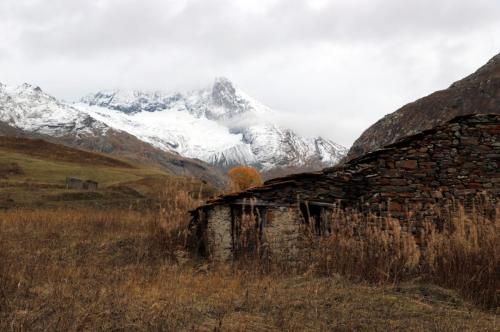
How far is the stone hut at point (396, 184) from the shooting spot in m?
11.0

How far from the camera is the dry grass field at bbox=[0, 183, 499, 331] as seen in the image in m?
5.45

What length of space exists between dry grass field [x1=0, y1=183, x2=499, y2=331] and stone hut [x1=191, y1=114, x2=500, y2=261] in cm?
144

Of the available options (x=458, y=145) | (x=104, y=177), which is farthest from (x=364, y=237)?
(x=104, y=177)

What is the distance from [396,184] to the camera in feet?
37.2

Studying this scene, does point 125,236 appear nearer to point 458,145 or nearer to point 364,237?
point 364,237

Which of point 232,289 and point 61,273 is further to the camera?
point 61,273

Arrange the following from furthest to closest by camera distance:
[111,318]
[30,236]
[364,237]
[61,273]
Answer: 1. [30,236]
2. [364,237]
3. [61,273]
4. [111,318]

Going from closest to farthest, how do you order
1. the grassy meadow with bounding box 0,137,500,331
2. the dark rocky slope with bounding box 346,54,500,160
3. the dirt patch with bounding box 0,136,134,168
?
the grassy meadow with bounding box 0,137,500,331, the dark rocky slope with bounding box 346,54,500,160, the dirt patch with bounding box 0,136,134,168

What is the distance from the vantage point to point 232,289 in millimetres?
7176

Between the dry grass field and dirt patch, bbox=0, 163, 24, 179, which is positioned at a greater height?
dirt patch, bbox=0, 163, 24, 179

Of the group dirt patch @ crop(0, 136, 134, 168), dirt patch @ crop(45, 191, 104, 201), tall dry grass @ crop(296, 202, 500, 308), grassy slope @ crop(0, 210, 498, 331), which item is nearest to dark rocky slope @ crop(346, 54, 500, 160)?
dirt patch @ crop(45, 191, 104, 201)

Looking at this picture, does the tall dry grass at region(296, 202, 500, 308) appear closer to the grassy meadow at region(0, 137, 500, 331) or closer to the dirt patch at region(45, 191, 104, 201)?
the grassy meadow at region(0, 137, 500, 331)

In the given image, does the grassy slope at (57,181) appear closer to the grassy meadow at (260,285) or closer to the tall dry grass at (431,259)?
the grassy meadow at (260,285)

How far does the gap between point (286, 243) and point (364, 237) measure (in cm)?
225
